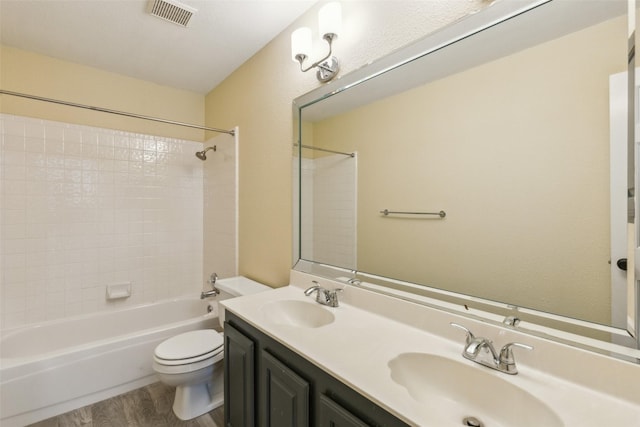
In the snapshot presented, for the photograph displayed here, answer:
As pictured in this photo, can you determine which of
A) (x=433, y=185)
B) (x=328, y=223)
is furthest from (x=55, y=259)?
(x=433, y=185)

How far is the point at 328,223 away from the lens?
1.70m

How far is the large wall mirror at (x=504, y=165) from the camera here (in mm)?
809

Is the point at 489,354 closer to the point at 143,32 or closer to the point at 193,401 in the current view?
the point at 193,401

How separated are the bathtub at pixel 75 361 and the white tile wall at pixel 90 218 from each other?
125mm

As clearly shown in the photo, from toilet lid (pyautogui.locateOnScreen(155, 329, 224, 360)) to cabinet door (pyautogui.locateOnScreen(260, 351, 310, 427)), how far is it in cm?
76

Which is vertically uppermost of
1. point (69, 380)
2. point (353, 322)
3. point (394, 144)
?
point (394, 144)

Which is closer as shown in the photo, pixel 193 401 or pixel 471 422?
pixel 471 422

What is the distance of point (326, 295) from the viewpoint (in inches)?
57.0

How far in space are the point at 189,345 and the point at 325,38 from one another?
1946 millimetres

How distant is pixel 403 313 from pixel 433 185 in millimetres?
534

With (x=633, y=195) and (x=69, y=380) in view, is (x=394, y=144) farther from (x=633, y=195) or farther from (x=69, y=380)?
(x=69, y=380)

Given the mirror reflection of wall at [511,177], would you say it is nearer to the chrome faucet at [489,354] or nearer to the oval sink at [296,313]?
the chrome faucet at [489,354]

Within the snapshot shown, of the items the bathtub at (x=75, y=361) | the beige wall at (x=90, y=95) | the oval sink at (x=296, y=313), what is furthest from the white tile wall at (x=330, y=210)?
the beige wall at (x=90, y=95)

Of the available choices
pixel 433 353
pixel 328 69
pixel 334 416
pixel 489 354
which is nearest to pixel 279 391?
pixel 334 416
